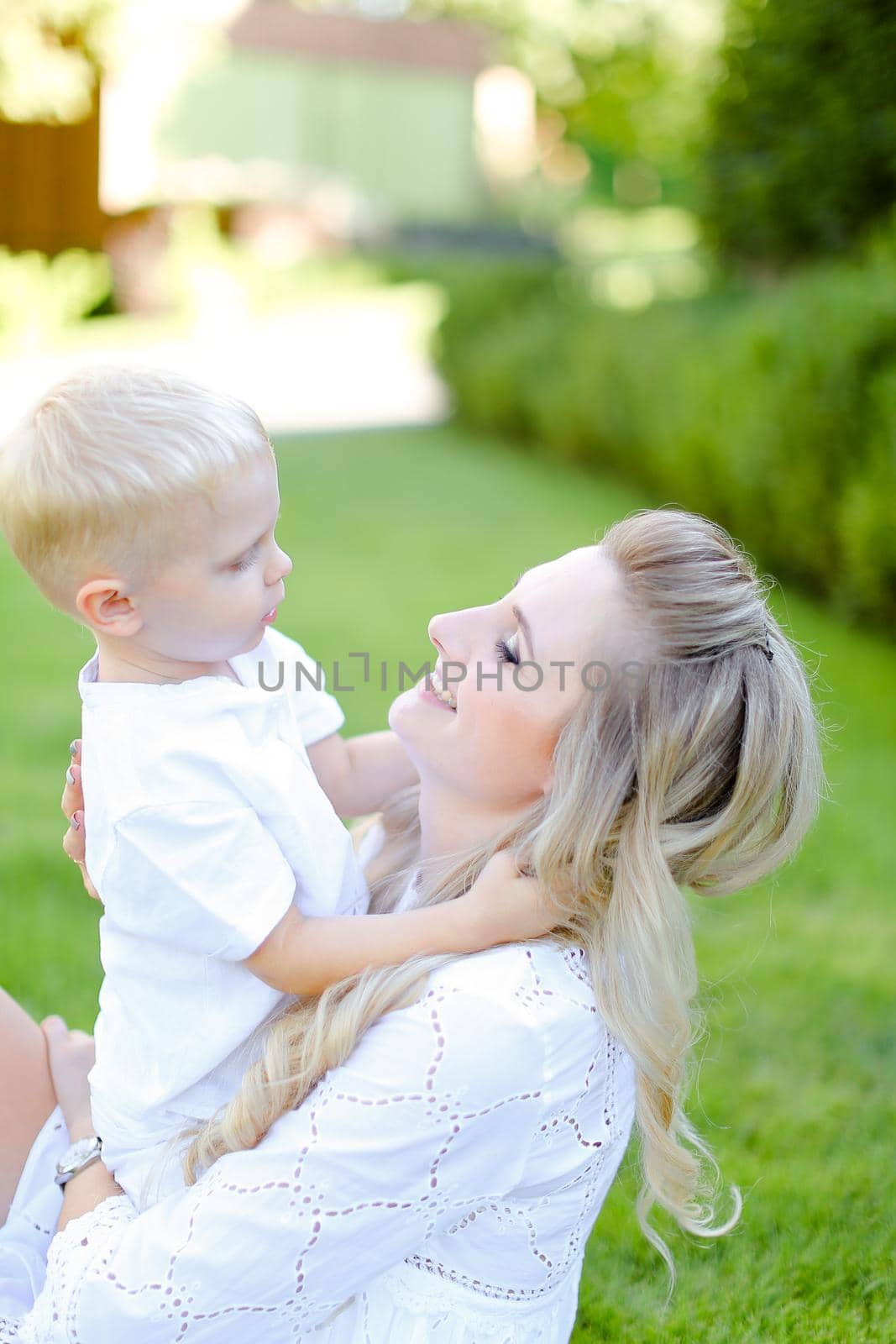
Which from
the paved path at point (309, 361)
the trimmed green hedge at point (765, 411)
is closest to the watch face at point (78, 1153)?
the trimmed green hedge at point (765, 411)

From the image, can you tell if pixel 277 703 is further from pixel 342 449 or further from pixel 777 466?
pixel 342 449

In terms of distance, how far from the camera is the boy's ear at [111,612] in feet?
5.66

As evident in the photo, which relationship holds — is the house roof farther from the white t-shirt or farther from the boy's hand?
the boy's hand

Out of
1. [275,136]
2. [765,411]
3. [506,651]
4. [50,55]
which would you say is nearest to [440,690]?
[506,651]

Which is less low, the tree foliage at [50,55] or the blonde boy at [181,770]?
the tree foliage at [50,55]

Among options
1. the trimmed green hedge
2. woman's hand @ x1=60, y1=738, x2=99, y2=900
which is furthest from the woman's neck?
the trimmed green hedge

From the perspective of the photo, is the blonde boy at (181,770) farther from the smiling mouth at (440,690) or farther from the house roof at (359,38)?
the house roof at (359,38)

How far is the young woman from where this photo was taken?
5.34 feet

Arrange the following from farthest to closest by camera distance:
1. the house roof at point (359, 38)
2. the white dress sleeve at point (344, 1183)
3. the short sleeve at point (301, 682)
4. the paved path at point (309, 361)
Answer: the house roof at point (359, 38), the paved path at point (309, 361), the short sleeve at point (301, 682), the white dress sleeve at point (344, 1183)

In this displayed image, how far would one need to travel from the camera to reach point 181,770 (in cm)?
168

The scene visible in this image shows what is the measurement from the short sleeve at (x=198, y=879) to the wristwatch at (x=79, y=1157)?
49cm

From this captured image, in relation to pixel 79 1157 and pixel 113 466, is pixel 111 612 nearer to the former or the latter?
pixel 113 466

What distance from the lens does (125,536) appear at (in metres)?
1.69

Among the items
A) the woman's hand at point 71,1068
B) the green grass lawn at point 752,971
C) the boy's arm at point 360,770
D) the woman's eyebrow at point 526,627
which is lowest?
the green grass lawn at point 752,971
